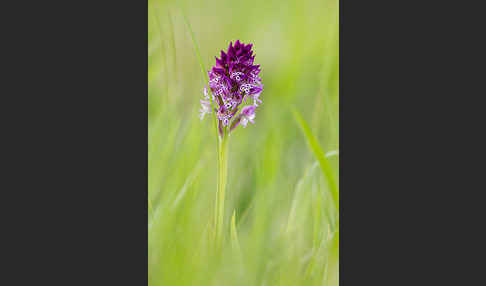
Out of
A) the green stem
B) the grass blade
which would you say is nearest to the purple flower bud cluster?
the green stem

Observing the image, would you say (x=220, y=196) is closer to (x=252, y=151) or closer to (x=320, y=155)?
(x=252, y=151)

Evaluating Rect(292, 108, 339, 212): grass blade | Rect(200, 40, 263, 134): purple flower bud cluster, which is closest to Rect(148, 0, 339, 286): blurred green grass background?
Rect(292, 108, 339, 212): grass blade

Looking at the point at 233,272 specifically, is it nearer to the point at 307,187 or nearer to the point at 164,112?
the point at 307,187

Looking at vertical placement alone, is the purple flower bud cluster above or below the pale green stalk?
above

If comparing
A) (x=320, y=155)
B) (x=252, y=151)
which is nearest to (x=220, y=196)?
(x=252, y=151)

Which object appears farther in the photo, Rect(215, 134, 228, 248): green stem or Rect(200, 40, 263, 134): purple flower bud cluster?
Rect(215, 134, 228, 248): green stem

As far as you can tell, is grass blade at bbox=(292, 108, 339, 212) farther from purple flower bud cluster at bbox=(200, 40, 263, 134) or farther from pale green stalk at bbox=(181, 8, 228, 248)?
pale green stalk at bbox=(181, 8, 228, 248)

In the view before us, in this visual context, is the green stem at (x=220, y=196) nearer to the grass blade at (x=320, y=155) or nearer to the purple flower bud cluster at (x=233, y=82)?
the purple flower bud cluster at (x=233, y=82)
